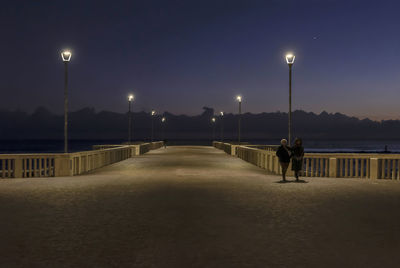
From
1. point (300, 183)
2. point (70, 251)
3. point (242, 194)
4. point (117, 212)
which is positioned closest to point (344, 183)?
point (300, 183)

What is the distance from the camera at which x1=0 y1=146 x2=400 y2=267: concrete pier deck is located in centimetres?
590

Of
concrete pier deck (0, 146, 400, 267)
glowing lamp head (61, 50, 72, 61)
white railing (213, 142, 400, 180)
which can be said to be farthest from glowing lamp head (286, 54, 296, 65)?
glowing lamp head (61, 50, 72, 61)

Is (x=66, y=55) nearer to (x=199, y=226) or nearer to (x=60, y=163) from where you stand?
(x=60, y=163)

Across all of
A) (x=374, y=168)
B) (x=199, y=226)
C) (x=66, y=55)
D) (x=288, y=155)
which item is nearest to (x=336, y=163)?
(x=374, y=168)

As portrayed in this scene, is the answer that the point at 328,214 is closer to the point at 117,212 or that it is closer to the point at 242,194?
the point at 242,194

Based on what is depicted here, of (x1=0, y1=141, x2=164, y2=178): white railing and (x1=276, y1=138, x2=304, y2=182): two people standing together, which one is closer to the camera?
(x1=276, y1=138, x2=304, y2=182): two people standing together

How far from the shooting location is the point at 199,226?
313 inches

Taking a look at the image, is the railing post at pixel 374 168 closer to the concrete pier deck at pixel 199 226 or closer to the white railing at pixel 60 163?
the concrete pier deck at pixel 199 226

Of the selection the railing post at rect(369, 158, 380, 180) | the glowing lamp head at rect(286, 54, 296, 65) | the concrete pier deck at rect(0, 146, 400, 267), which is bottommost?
the concrete pier deck at rect(0, 146, 400, 267)

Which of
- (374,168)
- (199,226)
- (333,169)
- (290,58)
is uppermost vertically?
(290,58)

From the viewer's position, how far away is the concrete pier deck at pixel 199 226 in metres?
5.90

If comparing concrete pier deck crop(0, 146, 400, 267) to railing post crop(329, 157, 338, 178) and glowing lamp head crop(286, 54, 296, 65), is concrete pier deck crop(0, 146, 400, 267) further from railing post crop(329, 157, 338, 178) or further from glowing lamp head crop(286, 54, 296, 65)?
glowing lamp head crop(286, 54, 296, 65)

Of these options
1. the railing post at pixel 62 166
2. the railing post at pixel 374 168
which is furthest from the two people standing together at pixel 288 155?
the railing post at pixel 62 166

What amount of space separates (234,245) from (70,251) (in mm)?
2449
